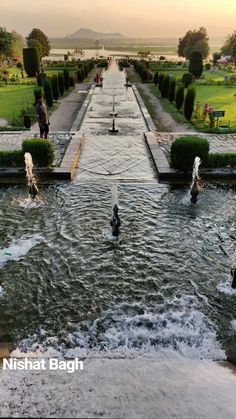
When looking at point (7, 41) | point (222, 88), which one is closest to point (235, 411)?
point (222, 88)

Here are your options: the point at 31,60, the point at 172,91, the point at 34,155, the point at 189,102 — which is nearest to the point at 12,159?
the point at 34,155

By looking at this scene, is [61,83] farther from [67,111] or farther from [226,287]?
[226,287]

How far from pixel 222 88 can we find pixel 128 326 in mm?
24599

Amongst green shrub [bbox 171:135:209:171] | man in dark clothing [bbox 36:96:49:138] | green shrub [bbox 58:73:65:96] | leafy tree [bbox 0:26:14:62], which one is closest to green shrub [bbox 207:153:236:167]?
green shrub [bbox 171:135:209:171]

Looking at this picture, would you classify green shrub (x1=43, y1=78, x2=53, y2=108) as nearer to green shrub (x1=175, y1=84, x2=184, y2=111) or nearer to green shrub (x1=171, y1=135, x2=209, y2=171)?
green shrub (x1=175, y1=84, x2=184, y2=111)

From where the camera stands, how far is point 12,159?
9844 millimetres

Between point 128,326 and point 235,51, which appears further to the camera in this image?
point 235,51

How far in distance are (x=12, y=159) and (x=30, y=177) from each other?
1.56 meters

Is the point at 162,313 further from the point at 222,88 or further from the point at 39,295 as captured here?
the point at 222,88

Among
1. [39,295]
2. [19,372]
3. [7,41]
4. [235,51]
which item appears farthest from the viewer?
[7,41]

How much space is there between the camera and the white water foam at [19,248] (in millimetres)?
6322

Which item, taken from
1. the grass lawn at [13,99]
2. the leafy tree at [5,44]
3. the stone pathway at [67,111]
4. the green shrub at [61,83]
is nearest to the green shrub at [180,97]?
the stone pathway at [67,111]

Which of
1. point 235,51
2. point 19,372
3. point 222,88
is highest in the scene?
point 235,51

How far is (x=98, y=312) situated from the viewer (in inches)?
202
